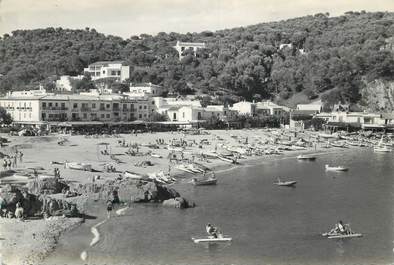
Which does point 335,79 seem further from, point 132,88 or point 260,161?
point 260,161

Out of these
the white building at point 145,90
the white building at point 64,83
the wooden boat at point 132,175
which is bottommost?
the wooden boat at point 132,175

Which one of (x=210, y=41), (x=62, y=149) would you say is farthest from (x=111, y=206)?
(x=210, y=41)

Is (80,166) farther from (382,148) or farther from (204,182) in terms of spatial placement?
(382,148)

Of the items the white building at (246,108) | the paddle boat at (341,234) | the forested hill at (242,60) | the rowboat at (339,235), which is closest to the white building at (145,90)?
the forested hill at (242,60)

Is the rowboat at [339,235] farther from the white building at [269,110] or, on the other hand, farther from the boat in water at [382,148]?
the white building at [269,110]

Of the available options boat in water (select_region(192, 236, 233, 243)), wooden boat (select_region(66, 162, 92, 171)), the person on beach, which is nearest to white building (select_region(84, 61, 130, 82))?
wooden boat (select_region(66, 162, 92, 171))

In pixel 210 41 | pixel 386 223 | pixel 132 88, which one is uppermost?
pixel 210 41
